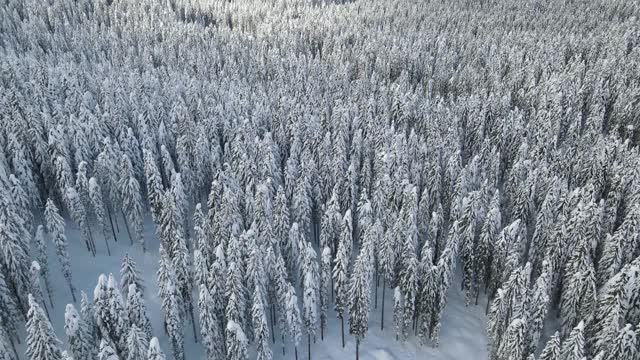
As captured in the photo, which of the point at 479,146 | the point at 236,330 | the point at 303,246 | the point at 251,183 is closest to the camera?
the point at 236,330

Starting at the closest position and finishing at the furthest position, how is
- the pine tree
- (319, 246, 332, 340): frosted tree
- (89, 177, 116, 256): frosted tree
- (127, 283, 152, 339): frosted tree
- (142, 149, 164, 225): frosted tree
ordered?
(127, 283, 152, 339): frosted tree < the pine tree < (319, 246, 332, 340): frosted tree < (142, 149, 164, 225): frosted tree < (89, 177, 116, 256): frosted tree

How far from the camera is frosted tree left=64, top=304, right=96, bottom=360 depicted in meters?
38.0

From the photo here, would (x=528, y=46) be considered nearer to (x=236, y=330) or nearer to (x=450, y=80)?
(x=450, y=80)

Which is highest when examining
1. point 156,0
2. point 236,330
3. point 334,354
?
point 156,0

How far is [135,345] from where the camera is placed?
3844 cm

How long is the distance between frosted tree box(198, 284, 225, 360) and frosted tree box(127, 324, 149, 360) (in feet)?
19.1

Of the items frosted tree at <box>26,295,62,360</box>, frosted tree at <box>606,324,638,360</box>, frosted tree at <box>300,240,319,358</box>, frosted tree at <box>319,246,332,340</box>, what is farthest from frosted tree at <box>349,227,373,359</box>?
frosted tree at <box>26,295,62,360</box>

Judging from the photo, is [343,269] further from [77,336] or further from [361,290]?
[77,336]

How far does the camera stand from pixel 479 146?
80.2m

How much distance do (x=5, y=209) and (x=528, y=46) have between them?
14044 cm

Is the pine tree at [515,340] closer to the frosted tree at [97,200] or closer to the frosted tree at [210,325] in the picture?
the frosted tree at [210,325]

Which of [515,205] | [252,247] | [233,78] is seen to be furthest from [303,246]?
[233,78]

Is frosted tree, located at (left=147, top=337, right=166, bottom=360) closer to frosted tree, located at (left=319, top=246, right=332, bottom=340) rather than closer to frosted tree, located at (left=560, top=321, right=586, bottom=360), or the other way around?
frosted tree, located at (left=319, top=246, right=332, bottom=340)

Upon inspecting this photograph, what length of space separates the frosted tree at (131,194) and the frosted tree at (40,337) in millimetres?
23551
